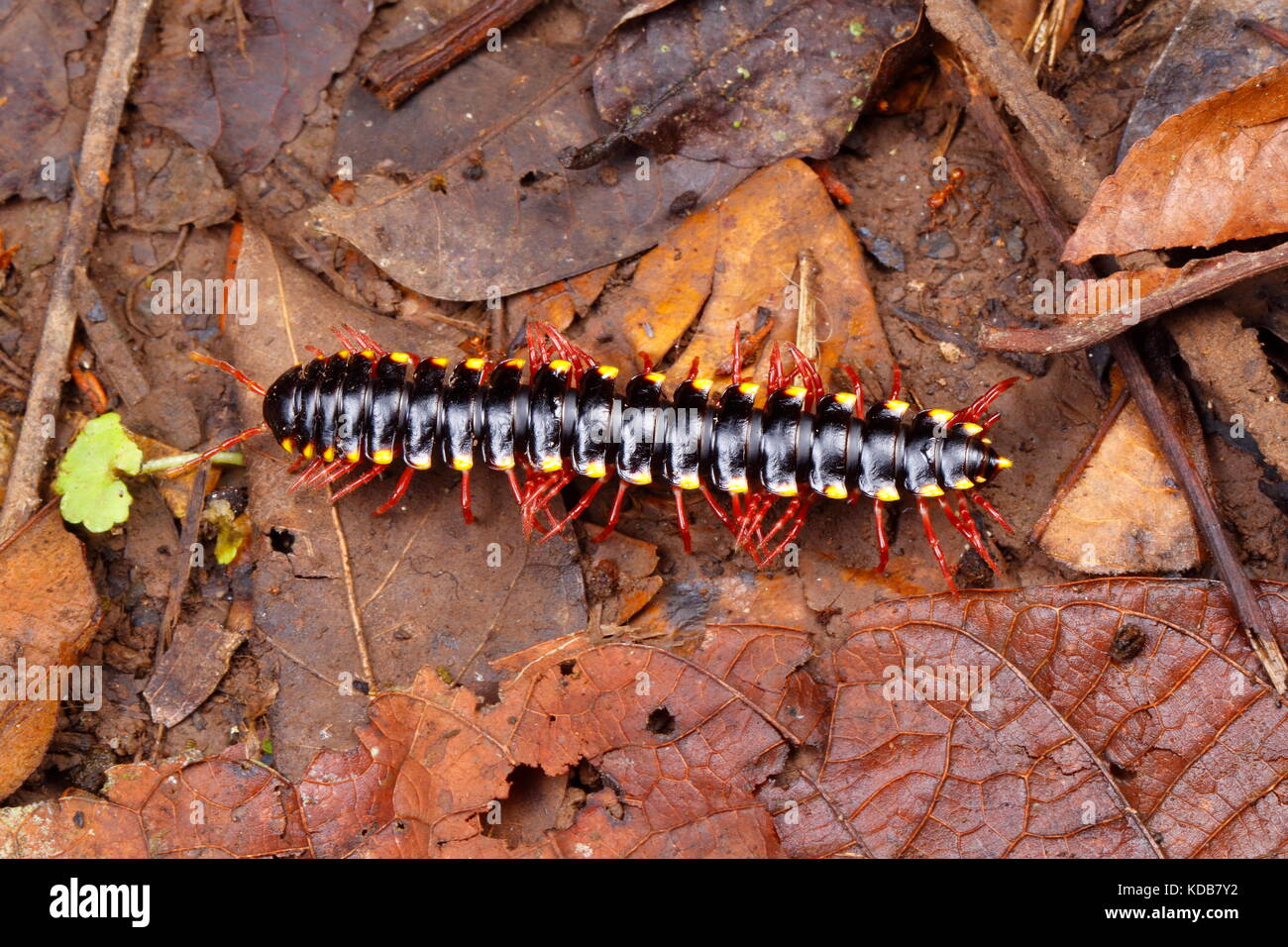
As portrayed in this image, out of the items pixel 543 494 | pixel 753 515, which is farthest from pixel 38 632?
pixel 753 515

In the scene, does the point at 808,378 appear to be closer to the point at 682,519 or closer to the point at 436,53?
the point at 682,519

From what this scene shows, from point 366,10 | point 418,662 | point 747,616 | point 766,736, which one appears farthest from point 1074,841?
point 366,10

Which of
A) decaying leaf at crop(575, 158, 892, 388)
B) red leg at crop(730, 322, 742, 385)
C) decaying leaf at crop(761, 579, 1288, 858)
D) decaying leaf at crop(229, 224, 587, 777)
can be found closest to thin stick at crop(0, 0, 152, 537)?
decaying leaf at crop(229, 224, 587, 777)

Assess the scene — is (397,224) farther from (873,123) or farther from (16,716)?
(16,716)

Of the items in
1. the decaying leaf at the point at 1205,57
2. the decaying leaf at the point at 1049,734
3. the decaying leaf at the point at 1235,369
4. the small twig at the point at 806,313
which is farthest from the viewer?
the small twig at the point at 806,313

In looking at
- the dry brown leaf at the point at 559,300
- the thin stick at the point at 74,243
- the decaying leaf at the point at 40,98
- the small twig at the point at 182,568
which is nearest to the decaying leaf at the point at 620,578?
the dry brown leaf at the point at 559,300

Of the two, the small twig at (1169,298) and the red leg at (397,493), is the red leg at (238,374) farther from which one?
the small twig at (1169,298)
